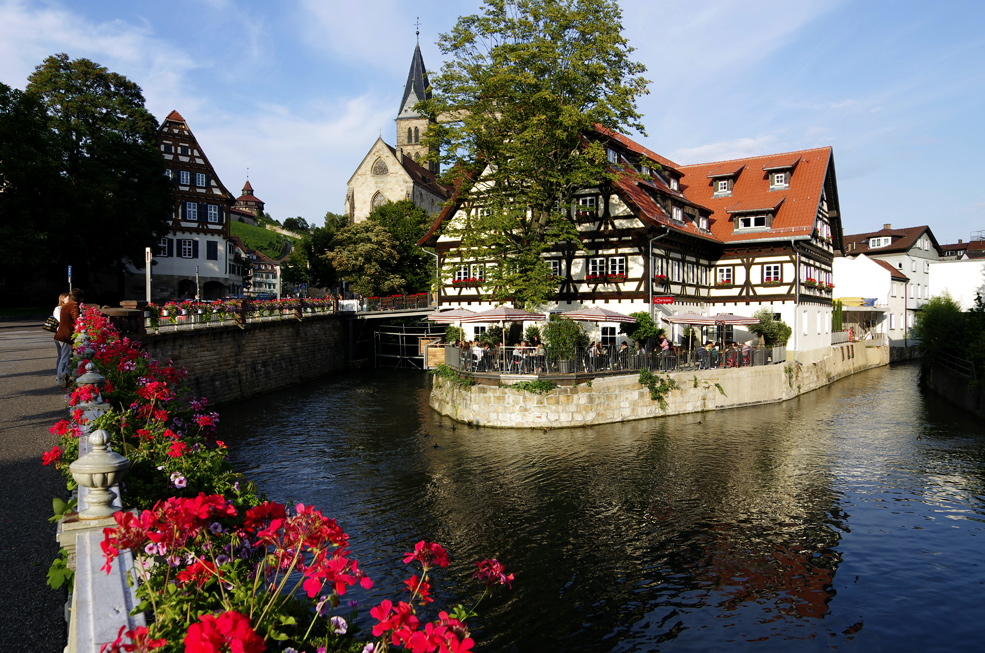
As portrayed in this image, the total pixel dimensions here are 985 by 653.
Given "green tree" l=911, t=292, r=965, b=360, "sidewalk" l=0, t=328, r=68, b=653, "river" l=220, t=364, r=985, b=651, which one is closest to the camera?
"sidewalk" l=0, t=328, r=68, b=653

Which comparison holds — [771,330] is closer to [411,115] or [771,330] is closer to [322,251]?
[322,251]

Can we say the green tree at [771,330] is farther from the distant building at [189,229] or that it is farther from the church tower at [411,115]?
the church tower at [411,115]

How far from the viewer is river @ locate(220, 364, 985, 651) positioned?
30.5 feet

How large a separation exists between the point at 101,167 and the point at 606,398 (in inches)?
1452

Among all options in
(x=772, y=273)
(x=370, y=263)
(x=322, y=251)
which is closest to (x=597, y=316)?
(x=772, y=273)

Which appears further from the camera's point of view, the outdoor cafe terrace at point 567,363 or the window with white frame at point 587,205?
the window with white frame at point 587,205

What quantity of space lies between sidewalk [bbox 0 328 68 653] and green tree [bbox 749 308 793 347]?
28.6 m

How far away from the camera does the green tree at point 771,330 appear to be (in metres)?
30.5

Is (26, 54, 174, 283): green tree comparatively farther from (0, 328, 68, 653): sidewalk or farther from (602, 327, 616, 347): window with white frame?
(602, 327, 616, 347): window with white frame

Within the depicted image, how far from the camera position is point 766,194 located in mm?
35781

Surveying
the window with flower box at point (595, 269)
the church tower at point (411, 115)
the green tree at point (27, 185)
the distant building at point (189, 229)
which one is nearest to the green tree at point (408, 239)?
the distant building at point (189, 229)

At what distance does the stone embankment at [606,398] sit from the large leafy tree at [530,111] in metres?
4.85

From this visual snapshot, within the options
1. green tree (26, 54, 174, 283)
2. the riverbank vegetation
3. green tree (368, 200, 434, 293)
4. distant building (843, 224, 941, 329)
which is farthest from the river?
distant building (843, 224, 941, 329)

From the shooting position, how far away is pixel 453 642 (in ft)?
9.80
